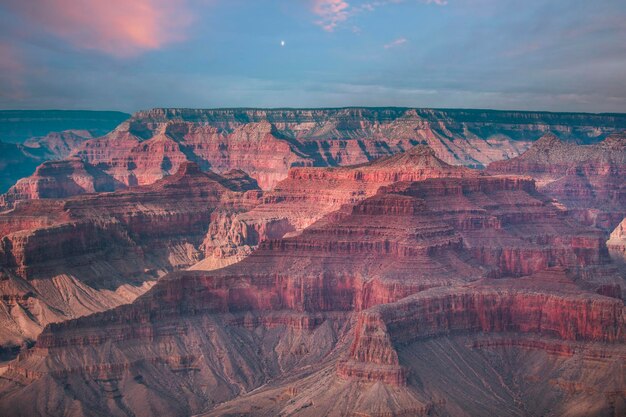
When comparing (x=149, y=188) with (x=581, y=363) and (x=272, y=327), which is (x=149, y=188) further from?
(x=581, y=363)

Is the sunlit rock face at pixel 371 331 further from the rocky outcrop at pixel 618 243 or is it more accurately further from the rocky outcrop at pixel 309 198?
the rocky outcrop at pixel 309 198

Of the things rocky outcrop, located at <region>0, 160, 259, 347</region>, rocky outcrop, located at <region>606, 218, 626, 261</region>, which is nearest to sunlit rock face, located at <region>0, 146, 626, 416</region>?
rocky outcrop, located at <region>0, 160, 259, 347</region>

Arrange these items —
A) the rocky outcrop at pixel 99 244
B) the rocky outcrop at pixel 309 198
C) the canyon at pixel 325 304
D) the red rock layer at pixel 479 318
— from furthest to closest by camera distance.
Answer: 1. the rocky outcrop at pixel 309 198
2. the rocky outcrop at pixel 99 244
3. the canyon at pixel 325 304
4. the red rock layer at pixel 479 318

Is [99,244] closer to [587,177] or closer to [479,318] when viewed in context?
[479,318]

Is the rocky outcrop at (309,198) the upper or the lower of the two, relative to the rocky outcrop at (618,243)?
upper

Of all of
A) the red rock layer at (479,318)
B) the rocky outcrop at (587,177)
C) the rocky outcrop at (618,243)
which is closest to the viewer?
the red rock layer at (479,318)

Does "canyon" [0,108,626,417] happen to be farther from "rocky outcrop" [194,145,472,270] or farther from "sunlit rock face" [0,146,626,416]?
"rocky outcrop" [194,145,472,270]

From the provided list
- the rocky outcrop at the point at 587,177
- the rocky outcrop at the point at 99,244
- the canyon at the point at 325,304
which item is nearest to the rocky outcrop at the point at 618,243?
the canyon at the point at 325,304
